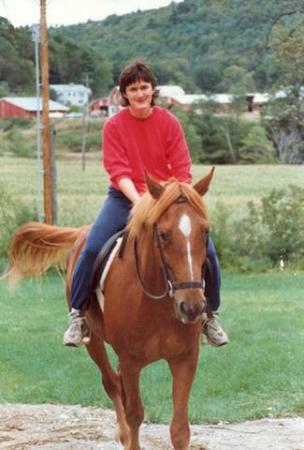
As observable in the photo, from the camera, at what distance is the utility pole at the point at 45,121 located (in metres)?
20.1

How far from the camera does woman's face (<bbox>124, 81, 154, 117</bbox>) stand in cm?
602

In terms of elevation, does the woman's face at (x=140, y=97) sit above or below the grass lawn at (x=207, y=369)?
above

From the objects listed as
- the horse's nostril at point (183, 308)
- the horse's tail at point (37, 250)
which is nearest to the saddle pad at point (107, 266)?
the horse's nostril at point (183, 308)

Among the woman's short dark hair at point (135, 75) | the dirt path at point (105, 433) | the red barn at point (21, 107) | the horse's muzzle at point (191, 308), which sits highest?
the woman's short dark hair at point (135, 75)

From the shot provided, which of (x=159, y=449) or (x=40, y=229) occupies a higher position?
(x=40, y=229)

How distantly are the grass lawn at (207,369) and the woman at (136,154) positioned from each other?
6.14 feet

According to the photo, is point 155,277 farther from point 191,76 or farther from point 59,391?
point 191,76

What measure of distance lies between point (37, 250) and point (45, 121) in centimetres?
1295

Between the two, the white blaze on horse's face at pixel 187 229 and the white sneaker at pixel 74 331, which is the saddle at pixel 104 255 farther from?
the white blaze on horse's face at pixel 187 229

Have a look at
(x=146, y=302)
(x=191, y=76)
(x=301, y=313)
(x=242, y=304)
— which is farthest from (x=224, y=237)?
(x=146, y=302)

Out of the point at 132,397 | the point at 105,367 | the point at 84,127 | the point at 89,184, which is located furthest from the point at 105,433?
the point at 84,127

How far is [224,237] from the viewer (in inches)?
838

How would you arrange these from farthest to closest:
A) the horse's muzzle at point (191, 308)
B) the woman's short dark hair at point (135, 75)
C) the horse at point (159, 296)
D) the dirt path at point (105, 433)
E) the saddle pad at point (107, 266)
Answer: the dirt path at point (105, 433)
the woman's short dark hair at point (135, 75)
the saddle pad at point (107, 266)
the horse at point (159, 296)
the horse's muzzle at point (191, 308)

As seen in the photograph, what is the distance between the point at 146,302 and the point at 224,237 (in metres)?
15.9
